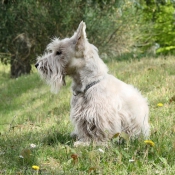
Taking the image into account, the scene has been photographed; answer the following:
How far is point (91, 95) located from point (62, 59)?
0.69m

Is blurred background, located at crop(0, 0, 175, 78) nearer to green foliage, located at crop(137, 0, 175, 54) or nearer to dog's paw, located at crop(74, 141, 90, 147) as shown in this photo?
green foliage, located at crop(137, 0, 175, 54)

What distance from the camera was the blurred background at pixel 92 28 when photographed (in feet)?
58.2

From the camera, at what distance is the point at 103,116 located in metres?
5.24

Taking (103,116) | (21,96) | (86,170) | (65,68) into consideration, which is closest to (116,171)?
(86,170)

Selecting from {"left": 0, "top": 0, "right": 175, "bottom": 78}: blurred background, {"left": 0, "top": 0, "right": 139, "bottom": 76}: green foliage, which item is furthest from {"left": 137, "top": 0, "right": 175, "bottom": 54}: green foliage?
{"left": 0, "top": 0, "right": 139, "bottom": 76}: green foliage

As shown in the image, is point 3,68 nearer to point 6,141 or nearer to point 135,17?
point 135,17

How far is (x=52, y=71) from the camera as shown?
568 cm

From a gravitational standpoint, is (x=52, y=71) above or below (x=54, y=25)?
above

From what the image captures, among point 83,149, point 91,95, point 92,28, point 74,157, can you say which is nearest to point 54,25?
point 92,28

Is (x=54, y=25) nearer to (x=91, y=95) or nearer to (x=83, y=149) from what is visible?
(x=91, y=95)

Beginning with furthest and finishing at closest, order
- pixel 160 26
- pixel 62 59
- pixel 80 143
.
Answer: pixel 160 26
pixel 62 59
pixel 80 143

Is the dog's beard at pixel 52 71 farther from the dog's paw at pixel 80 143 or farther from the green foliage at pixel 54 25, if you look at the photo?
the green foliage at pixel 54 25

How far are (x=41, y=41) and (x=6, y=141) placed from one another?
14.3 meters

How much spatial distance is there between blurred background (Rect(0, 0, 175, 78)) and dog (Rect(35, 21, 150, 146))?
11425 mm
